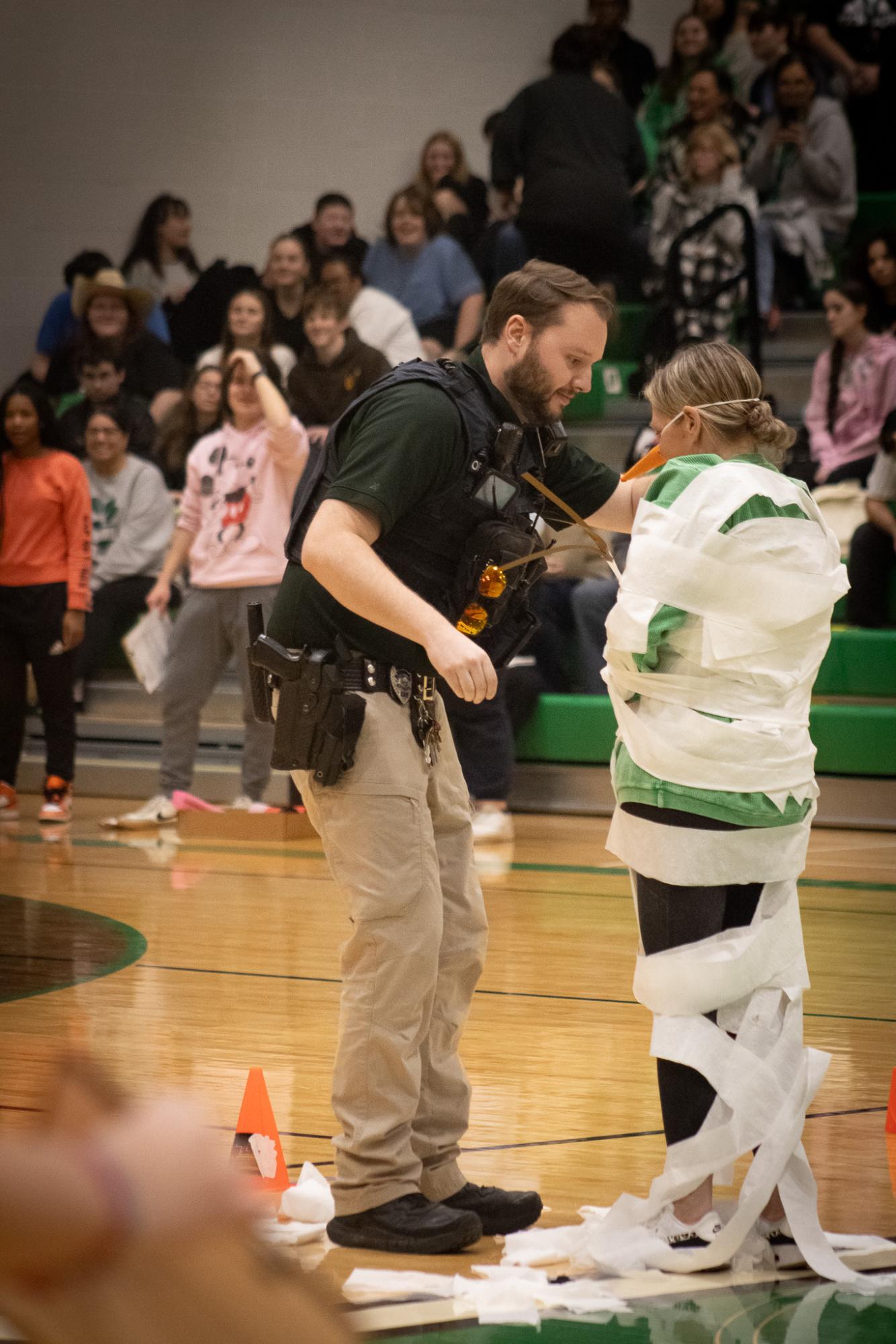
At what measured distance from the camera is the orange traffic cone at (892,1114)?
329 centimetres

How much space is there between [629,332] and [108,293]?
10.8 ft

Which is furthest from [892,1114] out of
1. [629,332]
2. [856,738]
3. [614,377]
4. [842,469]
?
[629,332]

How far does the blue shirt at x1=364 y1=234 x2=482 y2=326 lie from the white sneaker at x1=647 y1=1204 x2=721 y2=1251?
8.02m

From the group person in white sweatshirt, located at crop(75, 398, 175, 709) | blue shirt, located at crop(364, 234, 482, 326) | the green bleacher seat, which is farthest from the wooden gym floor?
blue shirt, located at crop(364, 234, 482, 326)

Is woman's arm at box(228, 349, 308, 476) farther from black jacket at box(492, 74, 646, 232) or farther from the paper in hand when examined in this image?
black jacket at box(492, 74, 646, 232)

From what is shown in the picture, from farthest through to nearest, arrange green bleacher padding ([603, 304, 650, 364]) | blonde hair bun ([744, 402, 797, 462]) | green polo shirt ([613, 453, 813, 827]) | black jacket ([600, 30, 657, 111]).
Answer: black jacket ([600, 30, 657, 111]) → green bleacher padding ([603, 304, 650, 364]) → blonde hair bun ([744, 402, 797, 462]) → green polo shirt ([613, 453, 813, 827])

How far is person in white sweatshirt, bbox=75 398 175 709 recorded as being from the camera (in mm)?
9164

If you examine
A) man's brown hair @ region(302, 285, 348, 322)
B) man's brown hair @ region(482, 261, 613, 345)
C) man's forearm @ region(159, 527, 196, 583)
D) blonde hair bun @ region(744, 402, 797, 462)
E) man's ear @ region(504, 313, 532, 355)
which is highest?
man's brown hair @ region(482, 261, 613, 345)

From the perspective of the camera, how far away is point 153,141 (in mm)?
11727

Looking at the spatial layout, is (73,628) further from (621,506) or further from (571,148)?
(621,506)

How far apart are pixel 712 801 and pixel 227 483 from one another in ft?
17.1

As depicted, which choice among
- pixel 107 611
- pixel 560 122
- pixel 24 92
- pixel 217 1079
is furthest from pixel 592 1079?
pixel 24 92

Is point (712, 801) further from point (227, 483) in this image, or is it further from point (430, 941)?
point (227, 483)

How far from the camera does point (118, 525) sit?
30.2 feet
